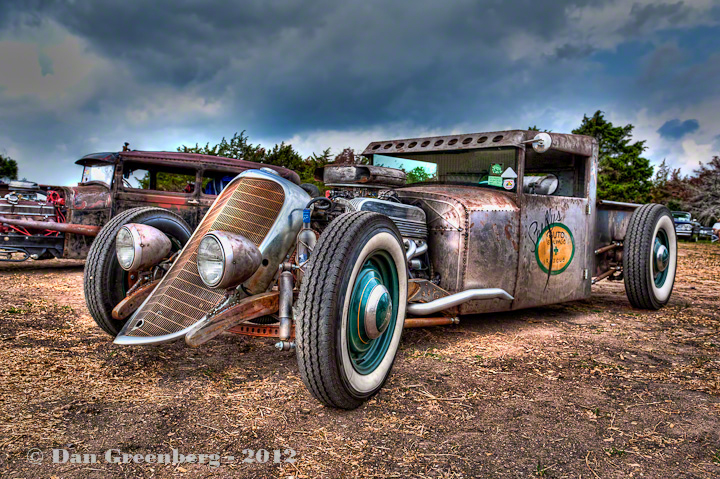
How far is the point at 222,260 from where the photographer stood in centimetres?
242

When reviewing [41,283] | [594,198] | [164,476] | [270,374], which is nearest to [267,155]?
[41,283]

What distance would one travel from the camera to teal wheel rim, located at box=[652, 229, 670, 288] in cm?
516

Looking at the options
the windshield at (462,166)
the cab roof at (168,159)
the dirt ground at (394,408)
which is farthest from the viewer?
the cab roof at (168,159)

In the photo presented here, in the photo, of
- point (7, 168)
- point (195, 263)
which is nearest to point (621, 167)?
point (195, 263)

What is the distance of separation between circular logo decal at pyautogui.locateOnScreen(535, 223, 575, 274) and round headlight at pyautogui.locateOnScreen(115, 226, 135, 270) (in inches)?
122

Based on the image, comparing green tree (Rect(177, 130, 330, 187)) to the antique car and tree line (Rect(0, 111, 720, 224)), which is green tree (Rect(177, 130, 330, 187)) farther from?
the antique car

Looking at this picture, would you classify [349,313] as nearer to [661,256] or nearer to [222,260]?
[222,260]

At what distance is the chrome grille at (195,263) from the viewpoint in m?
2.70

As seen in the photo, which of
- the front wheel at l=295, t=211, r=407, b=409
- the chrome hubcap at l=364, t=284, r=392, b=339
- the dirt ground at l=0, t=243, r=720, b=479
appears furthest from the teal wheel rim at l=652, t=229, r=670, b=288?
the chrome hubcap at l=364, t=284, r=392, b=339

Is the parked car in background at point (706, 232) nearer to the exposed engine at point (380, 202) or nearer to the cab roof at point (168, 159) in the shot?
the cab roof at point (168, 159)

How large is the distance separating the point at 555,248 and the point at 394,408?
2512 millimetres

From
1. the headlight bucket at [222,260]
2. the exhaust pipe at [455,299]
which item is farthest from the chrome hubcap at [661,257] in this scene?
the headlight bucket at [222,260]

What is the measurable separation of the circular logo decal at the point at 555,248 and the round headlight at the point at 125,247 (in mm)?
3093

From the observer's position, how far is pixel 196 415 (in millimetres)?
2334
